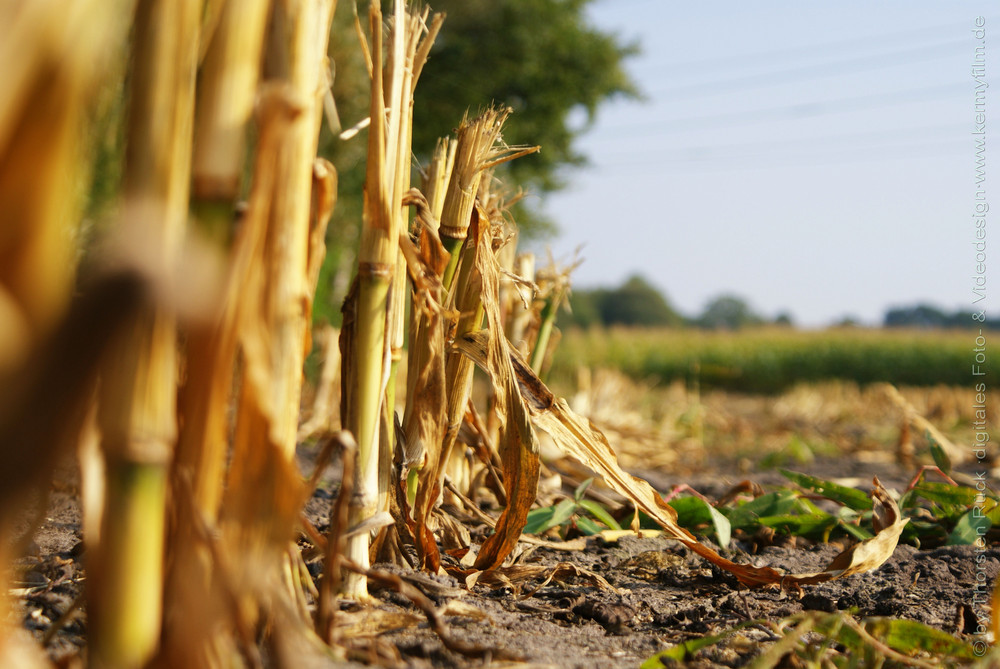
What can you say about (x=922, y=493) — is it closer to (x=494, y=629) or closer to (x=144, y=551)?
(x=494, y=629)

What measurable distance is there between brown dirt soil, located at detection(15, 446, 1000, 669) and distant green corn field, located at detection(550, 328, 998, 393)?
16.7m

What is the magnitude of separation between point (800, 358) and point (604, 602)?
68.8 ft

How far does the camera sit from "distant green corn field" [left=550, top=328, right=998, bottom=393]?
19219mm

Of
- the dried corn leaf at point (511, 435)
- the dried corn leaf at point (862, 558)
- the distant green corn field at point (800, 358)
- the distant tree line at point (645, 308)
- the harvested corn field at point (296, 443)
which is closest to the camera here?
the harvested corn field at point (296, 443)

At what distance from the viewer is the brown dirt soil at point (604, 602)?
2.94 feet

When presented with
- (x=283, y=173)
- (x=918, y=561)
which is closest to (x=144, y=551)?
(x=283, y=173)

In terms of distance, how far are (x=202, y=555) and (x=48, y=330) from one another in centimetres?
25

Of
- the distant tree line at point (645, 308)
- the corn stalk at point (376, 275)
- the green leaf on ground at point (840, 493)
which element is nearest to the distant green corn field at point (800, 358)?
the green leaf on ground at point (840, 493)

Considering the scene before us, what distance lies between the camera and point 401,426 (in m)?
1.16

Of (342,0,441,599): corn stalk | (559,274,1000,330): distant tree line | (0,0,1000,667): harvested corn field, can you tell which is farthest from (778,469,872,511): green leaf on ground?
(559,274,1000,330): distant tree line

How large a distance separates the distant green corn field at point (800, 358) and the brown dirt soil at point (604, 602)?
16682mm

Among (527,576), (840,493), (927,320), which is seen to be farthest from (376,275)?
(927,320)

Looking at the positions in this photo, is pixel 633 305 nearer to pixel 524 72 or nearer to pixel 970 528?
pixel 524 72

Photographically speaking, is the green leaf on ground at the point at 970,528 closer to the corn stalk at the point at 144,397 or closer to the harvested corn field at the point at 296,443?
the harvested corn field at the point at 296,443
